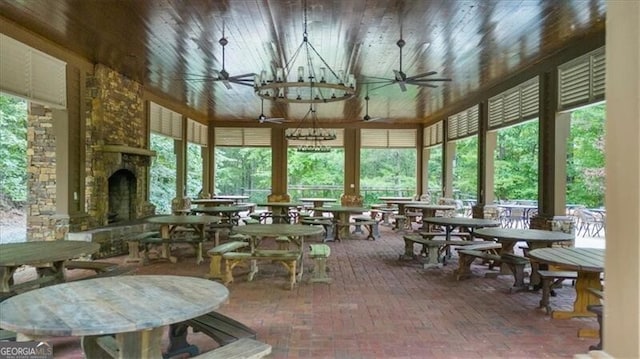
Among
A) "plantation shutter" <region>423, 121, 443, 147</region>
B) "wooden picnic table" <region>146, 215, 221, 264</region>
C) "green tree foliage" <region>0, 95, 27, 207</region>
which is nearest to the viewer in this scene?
"wooden picnic table" <region>146, 215, 221, 264</region>

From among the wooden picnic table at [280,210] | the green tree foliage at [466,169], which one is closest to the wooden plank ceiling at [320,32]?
the wooden picnic table at [280,210]

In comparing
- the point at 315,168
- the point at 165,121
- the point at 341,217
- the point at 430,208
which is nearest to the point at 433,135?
the point at 430,208

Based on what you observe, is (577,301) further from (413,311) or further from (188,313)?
(188,313)

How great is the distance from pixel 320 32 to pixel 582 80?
11.4 feet

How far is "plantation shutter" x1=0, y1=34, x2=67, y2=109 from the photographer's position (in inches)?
195

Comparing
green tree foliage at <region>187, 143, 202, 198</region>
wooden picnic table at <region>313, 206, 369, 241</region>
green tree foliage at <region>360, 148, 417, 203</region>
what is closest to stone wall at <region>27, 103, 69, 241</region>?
wooden picnic table at <region>313, 206, 369, 241</region>

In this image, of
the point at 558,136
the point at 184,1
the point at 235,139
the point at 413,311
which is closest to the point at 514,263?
the point at 413,311

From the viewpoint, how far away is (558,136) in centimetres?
639

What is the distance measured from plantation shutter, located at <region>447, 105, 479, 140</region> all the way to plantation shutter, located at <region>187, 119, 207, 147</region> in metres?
7.04

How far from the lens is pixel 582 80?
5680 millimetres

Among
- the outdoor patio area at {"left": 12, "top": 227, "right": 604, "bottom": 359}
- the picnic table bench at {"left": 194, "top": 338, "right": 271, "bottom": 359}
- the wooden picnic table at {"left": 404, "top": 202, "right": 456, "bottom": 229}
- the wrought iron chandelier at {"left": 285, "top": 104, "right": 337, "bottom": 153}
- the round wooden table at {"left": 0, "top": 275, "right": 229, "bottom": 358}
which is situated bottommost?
the outdoor patio area at {"left": 12, "top": 227, "right": 604, "bottom": 359}

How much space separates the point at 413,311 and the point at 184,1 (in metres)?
3.78

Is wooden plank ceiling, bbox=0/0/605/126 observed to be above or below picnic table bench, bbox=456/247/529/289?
above

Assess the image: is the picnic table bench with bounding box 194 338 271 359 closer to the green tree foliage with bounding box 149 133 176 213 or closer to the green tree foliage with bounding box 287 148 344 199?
the green tree foliage with bounding box 149 133 176 213
